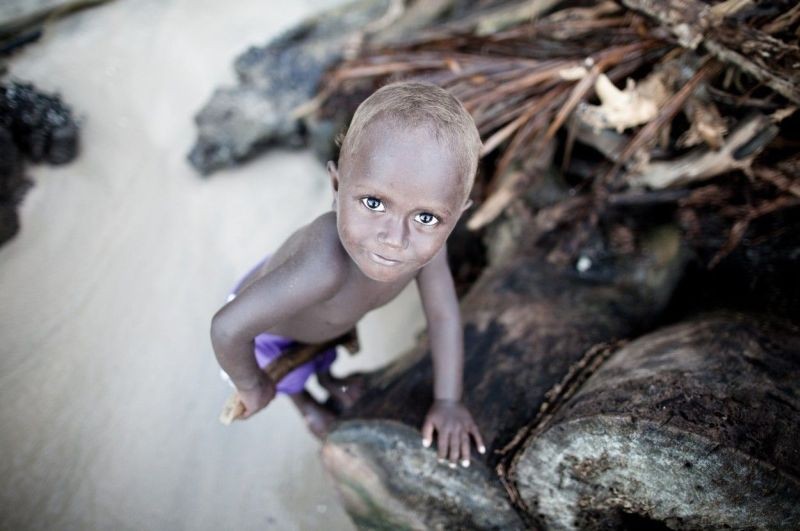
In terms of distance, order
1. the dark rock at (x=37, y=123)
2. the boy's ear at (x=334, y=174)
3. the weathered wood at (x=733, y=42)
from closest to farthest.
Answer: the boy's ear at (x=334, y=174), the weathered wood at (x=733, y=42), the dark rock at (x=37, y=123)

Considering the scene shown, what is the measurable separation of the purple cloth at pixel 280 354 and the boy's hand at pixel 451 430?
59 cm

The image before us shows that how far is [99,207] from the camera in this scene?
282cm

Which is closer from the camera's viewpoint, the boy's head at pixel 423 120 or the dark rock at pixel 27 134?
the boy's head at pixel 423 120

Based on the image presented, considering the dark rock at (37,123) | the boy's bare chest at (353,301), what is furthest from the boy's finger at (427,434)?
the dark rock at (37,123)

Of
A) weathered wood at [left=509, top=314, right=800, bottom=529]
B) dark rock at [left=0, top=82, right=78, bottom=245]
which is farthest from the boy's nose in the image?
dark rock at [left=0, top=82, right=78, bottom=245]

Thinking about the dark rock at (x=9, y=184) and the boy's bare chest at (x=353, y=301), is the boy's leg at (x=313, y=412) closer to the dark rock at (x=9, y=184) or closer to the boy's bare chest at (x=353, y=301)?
the boy's bare chest at (x=353, y=301)

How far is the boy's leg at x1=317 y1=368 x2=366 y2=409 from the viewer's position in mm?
2287

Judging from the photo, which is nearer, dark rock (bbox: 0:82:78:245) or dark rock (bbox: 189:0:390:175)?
dark rock (bbox: 0:82:78:245)

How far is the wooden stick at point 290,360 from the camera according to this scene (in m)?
1.68

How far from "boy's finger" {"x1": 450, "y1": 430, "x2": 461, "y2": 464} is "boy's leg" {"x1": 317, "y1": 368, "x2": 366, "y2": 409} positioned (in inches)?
32.6

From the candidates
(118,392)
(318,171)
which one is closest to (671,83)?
(318,171)

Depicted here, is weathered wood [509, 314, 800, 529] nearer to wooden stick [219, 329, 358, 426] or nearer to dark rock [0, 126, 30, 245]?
wooden stick [219, 329, 358, 426]

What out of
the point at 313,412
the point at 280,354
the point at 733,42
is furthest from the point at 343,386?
the point at 733,42

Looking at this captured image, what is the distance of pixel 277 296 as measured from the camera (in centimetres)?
144
